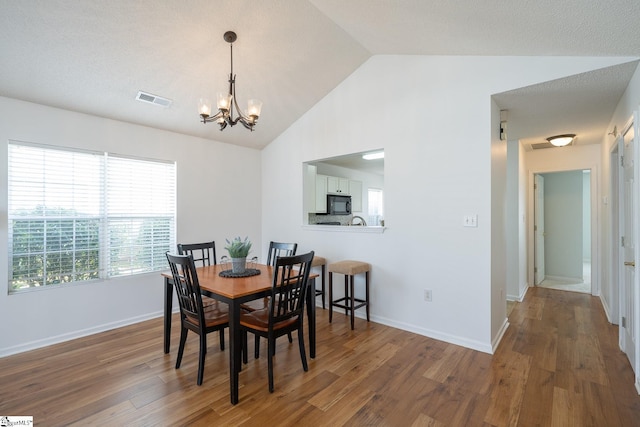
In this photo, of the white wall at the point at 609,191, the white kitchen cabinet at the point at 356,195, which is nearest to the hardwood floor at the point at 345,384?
the white wall at the point at 609,191

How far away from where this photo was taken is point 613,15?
181cm

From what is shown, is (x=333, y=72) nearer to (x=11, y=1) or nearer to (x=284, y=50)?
(x=284, y=50)

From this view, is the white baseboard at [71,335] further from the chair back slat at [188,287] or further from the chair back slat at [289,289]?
the chair back slat at [289,289]

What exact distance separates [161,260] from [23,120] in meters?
2.02

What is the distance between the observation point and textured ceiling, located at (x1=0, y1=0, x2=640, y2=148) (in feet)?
6.93

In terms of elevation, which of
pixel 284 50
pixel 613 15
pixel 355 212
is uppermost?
pixel 284 50

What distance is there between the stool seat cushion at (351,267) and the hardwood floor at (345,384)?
2.24ft

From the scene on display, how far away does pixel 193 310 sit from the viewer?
8.05ft

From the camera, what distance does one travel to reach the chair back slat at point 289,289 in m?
2.29

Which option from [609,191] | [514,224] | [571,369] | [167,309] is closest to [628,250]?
[571,369]

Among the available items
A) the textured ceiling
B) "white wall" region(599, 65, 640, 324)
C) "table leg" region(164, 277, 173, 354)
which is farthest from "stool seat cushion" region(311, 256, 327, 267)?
"white wall" region(599, 65, 640, 324)

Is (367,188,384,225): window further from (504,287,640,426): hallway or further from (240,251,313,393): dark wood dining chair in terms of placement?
(240,251,313,393): dark wood dining chair

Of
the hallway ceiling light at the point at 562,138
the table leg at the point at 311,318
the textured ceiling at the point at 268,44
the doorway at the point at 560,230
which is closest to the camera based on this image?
the textured ceiling at the point at 268,44

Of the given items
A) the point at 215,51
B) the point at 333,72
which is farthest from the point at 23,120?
the point at 333,72
